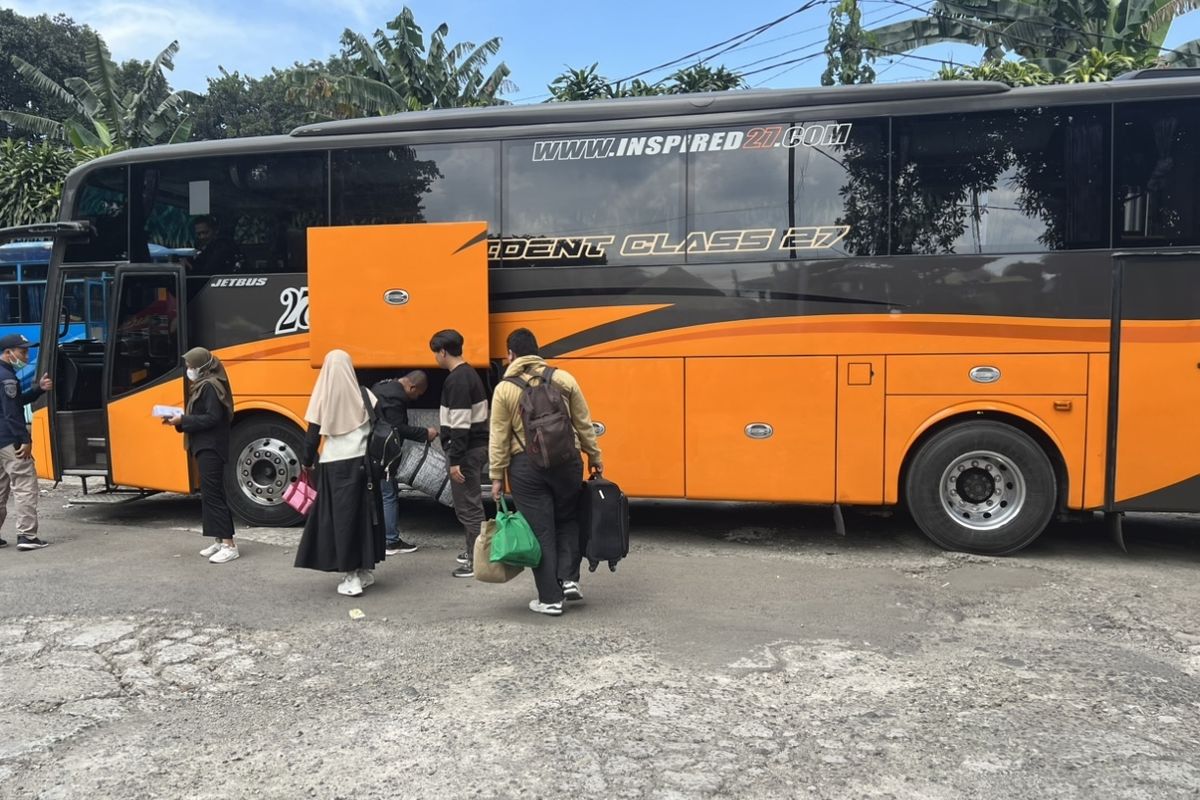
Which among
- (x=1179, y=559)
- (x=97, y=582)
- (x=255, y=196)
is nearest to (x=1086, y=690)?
(x=1179, y=559)

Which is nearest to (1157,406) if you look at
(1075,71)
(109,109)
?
(1075,71)

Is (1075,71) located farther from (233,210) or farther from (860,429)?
(233,210)

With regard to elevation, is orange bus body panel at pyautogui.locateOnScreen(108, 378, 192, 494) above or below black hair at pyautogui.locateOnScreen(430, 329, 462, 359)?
below

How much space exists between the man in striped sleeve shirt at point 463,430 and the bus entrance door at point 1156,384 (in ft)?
15.9

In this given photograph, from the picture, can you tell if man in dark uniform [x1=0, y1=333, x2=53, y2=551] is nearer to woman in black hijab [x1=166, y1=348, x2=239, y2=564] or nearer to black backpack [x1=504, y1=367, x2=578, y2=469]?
woman in black hijab [x1=166, y1=348, x2=239, y2=564]

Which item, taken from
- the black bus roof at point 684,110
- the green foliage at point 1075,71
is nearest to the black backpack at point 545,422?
the black bus roof at point 684,110

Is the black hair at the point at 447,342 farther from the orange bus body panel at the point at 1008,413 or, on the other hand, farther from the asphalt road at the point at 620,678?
the orange bus body panel at the point at 1008,413

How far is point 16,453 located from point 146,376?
1.25 m

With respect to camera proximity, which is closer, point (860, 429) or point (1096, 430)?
point (1096, 430)

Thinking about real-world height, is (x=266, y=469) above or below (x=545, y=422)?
below

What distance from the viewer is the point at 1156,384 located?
6.26 metres

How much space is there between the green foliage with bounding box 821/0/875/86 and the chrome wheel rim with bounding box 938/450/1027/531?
46.0 ft

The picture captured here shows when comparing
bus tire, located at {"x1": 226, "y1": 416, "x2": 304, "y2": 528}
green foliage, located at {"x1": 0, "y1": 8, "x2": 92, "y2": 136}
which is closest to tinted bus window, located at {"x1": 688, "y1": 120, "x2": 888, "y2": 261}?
bus tire, located at {"x1": 226, "y1": 416, "x2": 304, "y2": 528}

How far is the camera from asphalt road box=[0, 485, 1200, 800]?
132 inches
